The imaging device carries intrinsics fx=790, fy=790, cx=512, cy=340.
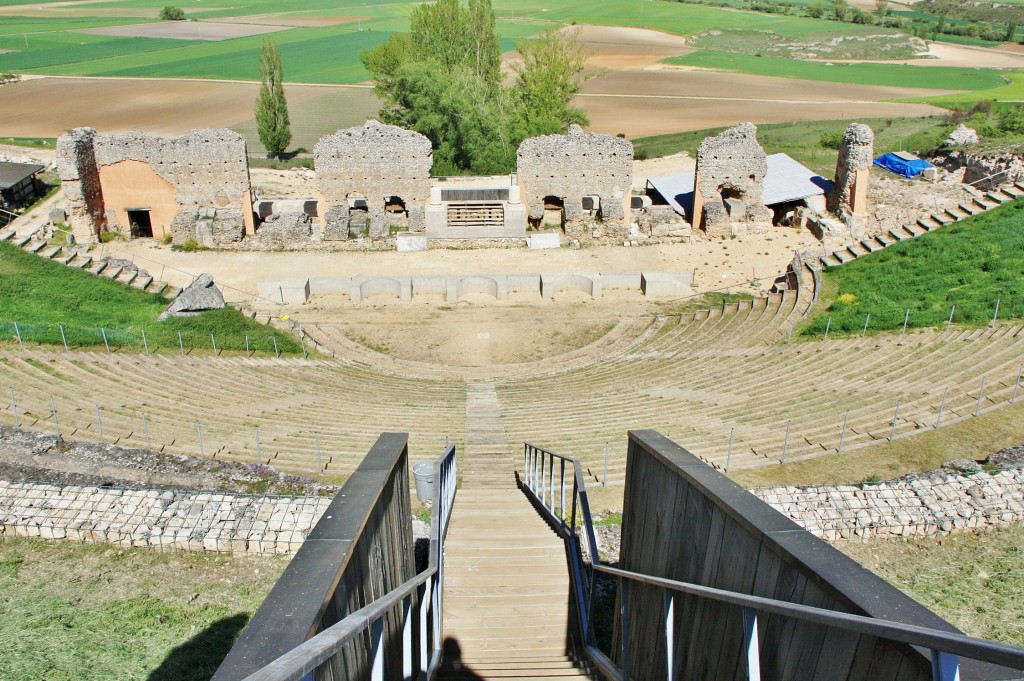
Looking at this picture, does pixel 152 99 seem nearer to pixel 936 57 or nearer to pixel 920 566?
pixel 920 566

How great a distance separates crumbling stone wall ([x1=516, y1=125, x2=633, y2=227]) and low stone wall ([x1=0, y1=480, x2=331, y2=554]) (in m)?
25.2

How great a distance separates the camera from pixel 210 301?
75.0ft

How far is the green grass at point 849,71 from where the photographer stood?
7019 centimetres

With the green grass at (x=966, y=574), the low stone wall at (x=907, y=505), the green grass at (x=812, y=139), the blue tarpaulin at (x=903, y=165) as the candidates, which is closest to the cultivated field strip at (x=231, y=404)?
the low stone wall at (x=907, y=505)

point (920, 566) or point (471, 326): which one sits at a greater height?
point (920, 566)

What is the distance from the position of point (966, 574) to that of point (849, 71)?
79.7 m

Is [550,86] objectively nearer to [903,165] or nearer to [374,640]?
[903,165]

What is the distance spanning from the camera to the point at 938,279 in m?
21.3

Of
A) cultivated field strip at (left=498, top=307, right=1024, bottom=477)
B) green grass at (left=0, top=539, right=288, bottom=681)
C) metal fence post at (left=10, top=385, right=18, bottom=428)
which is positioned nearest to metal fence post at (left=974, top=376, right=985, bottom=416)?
cultivated field strip at (left=498, top=307, right=1024, bottom=477)

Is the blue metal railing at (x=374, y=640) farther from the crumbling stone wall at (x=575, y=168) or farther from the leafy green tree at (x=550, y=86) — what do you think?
the leafy green tree at (x=550, y=86)

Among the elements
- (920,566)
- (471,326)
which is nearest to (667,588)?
(920,566)

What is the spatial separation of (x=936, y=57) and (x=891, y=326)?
259ft

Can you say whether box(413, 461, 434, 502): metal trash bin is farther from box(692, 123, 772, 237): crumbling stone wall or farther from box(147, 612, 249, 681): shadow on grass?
box(692, 123, 772, 237): crumbling stone wall

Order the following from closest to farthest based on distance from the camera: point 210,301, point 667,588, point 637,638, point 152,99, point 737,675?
point 737,675 → point 667,588 → point 637,638 → point 210,301 → point 152,99
